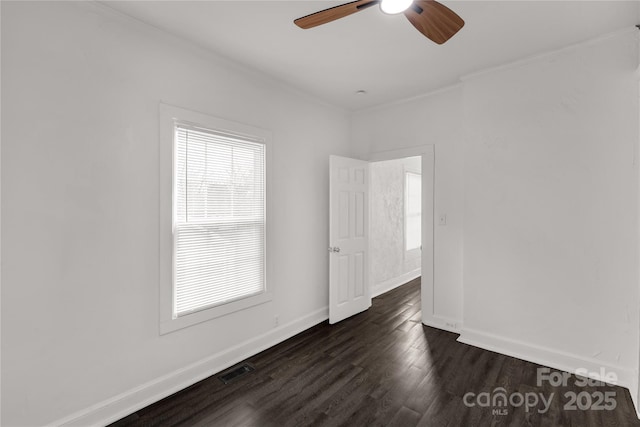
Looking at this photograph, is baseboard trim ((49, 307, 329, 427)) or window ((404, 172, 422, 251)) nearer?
baseboard trim ((49, 307, 329, 427))

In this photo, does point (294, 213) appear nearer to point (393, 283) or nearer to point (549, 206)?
point (549, 206)

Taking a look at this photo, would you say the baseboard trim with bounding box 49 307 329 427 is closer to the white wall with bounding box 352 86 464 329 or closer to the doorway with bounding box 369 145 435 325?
the doorway with bounding box 369 145 435 325

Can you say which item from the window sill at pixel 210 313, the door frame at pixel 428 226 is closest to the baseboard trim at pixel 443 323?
the door frame at pixel 428 226

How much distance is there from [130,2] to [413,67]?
92.3 inches

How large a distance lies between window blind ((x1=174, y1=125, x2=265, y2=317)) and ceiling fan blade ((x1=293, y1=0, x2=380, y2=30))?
134 centimetres

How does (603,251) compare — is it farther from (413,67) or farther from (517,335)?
(413,67)

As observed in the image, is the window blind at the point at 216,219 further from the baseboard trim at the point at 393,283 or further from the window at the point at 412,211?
the window at the point at 412,211

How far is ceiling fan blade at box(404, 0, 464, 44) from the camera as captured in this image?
142 cm

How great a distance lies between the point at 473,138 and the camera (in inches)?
122

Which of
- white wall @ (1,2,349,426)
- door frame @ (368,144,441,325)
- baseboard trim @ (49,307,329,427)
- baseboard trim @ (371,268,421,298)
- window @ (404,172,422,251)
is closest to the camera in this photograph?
white wall @ (1,2,349,426)

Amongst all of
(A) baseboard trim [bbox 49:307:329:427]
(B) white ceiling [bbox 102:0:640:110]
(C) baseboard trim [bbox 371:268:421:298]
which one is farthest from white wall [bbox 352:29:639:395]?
(A) baseboard trim [bbox 49:307:329:427]

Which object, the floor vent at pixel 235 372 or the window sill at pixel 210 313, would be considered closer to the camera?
the window sill at pixel 210 313

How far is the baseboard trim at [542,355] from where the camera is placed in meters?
2.35

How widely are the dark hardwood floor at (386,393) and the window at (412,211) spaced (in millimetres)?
2850
